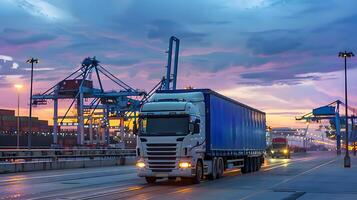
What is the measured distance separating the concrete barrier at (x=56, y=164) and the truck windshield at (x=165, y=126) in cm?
1274

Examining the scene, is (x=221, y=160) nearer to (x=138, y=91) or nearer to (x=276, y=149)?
(x=276, y=149)

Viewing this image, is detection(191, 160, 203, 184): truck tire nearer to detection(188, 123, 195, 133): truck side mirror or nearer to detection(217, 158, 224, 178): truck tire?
detection(188, 123, 195, 133): truck side mirror

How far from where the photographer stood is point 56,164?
37688mm

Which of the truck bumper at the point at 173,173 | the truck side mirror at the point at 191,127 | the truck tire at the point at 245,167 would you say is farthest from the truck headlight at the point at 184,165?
the truck tire at the point at 245,167

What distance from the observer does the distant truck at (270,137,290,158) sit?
80.2m

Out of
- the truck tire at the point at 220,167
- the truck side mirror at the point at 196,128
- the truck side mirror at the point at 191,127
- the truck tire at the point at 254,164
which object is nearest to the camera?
the truck side mirror at the point at 191,127

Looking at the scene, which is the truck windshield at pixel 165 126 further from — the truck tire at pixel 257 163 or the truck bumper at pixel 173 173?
the truck tire at pixel 257 163

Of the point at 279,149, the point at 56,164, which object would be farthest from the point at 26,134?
the point at 56,164

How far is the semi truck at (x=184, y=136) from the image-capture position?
22484 mm

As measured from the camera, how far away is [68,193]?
61.5ft

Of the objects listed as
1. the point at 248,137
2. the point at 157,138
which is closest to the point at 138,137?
the point at 157,138

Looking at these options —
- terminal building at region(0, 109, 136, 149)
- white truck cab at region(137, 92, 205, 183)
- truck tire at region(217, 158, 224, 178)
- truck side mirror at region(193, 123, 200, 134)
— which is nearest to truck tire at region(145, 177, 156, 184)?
white truck cab at region(137, 92, 205, 183)

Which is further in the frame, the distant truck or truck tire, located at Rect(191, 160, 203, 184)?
the distant truck

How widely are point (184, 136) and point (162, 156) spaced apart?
3.83 feet
